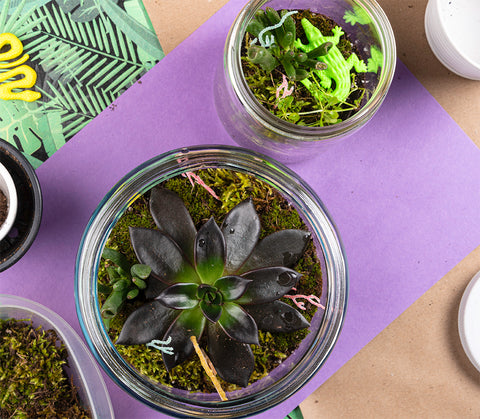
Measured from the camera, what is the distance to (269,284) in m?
0.55

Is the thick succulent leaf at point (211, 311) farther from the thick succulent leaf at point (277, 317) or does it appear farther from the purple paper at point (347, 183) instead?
the purple paper at point (347, 183)

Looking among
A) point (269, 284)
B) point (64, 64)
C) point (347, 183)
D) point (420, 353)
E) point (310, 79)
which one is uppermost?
point (64, 64)

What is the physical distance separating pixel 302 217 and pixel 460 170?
15.9 inches

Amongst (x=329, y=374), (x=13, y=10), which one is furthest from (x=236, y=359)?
(x=13, y=10)

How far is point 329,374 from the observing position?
833 mm

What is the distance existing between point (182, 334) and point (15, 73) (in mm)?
582

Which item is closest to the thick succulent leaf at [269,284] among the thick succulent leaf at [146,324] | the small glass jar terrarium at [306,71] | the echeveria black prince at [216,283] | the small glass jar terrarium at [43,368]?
the echeveria black prince at [216,283]

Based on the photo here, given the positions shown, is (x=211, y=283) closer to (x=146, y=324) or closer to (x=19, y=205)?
(x=146, y=324)

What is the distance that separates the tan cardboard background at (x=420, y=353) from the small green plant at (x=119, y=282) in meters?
0.46

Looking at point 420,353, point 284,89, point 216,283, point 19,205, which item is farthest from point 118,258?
point 420,353

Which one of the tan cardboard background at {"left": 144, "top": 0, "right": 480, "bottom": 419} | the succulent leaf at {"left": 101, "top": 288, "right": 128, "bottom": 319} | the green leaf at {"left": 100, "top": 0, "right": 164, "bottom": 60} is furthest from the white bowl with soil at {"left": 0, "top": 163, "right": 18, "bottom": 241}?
the tan cardboard background at {"left": 144, "top": 0, "right": 480, "bottom": 419}

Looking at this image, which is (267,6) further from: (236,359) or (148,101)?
(236,359)

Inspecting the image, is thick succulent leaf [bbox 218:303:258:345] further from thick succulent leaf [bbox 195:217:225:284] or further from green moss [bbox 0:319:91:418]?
green moss [bbox 0:319:91:418]

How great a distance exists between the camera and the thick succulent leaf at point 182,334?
Result: 0.56 meters
